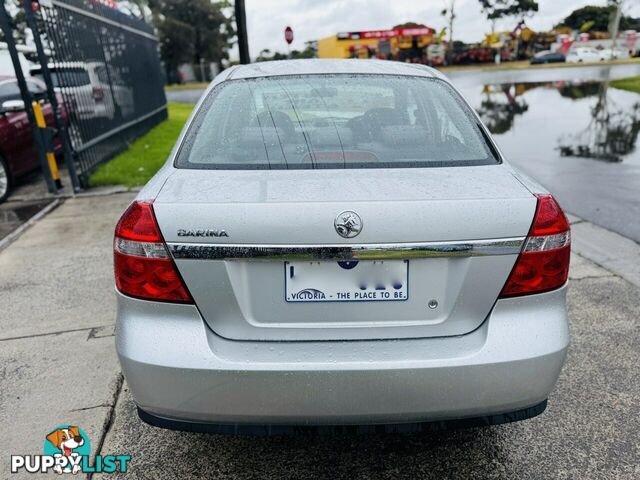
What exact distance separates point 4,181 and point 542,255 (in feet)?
23.2

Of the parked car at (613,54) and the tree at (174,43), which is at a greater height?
the tree at (174,43)

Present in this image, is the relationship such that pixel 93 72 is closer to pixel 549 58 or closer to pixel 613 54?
pixel 549 58

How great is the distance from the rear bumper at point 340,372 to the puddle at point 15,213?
15.1ft

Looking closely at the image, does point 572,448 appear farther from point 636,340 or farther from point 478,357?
point 636,340

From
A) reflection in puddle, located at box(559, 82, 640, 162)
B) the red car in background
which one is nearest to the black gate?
the red car in background

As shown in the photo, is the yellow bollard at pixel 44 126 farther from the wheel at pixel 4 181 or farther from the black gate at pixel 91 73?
the wheel at pixel 4 181

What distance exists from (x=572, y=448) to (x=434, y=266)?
1215 millimetres

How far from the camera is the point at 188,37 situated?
5453 cm

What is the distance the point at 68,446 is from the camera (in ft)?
7.96

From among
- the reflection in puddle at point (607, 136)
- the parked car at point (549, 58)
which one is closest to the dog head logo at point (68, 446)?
the reflection in puddle at point (607, 136)

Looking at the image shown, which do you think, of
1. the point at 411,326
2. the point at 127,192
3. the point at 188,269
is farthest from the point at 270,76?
the point at 127,192

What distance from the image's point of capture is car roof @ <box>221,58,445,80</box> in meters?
2.78

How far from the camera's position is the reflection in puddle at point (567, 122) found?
30.1ft

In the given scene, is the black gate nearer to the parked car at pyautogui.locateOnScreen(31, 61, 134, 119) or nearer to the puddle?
the parked car at pyautogui.locateOnScreen(31, 61, 134, 119)
